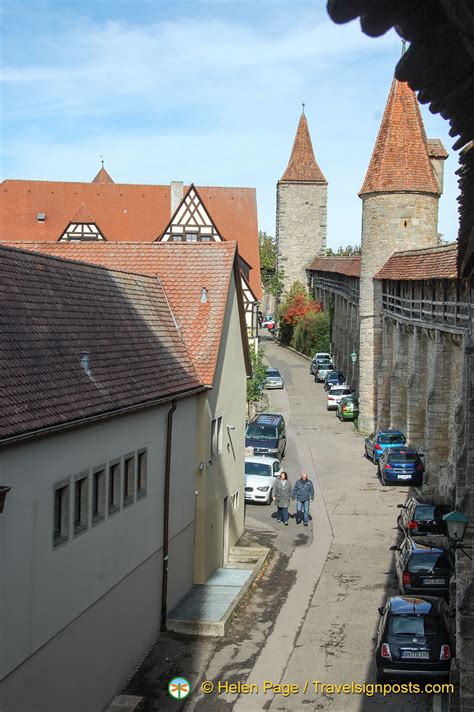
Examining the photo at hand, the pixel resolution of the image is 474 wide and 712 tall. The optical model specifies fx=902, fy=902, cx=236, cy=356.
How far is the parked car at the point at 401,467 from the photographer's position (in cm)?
3072

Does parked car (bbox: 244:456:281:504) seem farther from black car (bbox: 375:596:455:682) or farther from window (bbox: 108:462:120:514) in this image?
black car (bbox: 375:596:455:682)

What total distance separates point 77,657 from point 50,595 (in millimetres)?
1343

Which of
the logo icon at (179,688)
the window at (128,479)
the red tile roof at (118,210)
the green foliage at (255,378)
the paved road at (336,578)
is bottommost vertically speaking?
the paved road at (336,578)

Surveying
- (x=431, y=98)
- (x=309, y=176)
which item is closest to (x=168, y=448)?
(x=431, y=98)

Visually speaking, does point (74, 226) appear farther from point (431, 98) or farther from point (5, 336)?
point (431, 98)

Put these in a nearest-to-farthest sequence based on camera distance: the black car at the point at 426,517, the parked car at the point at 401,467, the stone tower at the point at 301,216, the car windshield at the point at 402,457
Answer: the black car at the point at 426,517 → the parked car at the point at 401,467 → the car windshield at the point at 402,457 → the stone tower at the point at 301,216

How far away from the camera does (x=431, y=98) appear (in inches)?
116

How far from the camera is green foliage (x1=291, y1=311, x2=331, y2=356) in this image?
67250 millimetres

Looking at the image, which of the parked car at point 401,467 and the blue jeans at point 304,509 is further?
the parked car at point 401,467

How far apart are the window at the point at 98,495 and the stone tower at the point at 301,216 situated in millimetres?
69340

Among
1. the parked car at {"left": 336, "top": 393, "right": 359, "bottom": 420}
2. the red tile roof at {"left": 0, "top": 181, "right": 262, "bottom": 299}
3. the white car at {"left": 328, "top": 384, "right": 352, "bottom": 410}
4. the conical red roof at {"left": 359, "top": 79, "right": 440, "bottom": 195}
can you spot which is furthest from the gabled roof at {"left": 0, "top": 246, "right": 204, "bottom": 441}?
the red tile roof at {"left": 0, "top": 181, "right": 262, "bottom": 299}

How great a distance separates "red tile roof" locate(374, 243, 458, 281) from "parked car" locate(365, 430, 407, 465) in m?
6.06

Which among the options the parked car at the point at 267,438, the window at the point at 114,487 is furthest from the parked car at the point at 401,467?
the window at the point at 114,487

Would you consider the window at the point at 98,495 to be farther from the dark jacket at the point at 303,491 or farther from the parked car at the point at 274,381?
the parked car at the point at 274,381
